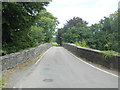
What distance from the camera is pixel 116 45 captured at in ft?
77.7

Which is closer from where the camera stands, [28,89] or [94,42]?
[28,89]

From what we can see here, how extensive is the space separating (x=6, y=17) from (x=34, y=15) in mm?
2354

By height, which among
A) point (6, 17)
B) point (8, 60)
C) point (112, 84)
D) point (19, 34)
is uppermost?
point (6, 17)

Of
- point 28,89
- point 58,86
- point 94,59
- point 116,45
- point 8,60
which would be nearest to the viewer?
point 28,89

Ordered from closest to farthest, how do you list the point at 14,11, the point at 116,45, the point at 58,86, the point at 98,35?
the point at 58,86, the point at 14,11, the point at 116,45, the point at 98,35

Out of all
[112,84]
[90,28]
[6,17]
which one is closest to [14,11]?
[6,17]

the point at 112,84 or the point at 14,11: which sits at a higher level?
the point at 14,11

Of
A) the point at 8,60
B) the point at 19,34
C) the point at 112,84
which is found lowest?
the point at 112,84

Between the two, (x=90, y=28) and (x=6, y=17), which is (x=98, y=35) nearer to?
(x=90, y=28)

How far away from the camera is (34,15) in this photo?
11.3m

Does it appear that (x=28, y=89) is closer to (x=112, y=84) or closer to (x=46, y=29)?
(x=112, y=84)

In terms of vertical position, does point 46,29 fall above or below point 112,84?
above

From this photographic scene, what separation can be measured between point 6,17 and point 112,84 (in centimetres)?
845

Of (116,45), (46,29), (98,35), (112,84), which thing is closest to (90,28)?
(98,35)
